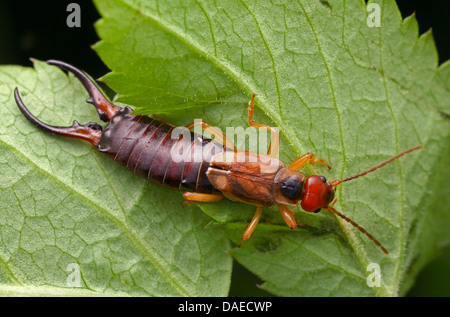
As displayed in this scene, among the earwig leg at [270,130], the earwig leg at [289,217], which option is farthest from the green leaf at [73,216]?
the earwig leg at [270,130]

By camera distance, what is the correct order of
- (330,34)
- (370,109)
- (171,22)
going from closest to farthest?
(171,22)
(330,34)
(370,109)

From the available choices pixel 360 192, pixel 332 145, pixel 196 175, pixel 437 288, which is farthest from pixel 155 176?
pixel 437 288

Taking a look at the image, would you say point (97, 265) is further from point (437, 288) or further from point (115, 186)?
point (437, 288)

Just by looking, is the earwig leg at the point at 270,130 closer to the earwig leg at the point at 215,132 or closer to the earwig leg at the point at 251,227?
the earwig leg at the point at 215,132

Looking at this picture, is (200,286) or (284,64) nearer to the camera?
(284,64)

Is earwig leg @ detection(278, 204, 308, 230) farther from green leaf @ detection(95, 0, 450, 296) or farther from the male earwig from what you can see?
green leaf @ detection(95, 0, 450, 296)

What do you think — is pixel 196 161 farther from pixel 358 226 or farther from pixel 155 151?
pixel 358 226

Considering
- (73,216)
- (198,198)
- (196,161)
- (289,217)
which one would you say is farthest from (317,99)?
(73,216)

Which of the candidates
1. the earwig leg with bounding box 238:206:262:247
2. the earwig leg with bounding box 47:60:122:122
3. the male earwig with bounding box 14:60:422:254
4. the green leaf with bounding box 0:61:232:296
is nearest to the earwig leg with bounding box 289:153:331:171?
the male earwig with bounding box 14:60:422:254
